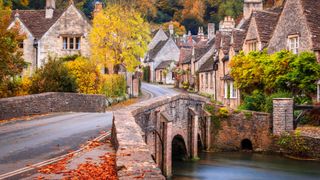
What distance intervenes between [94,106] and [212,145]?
999cm

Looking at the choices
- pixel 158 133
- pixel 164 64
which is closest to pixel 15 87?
pixel 158 133

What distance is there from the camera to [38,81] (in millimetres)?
32812

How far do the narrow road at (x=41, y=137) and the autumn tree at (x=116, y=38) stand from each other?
81.0 feet

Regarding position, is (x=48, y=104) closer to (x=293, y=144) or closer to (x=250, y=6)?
(x=293, y=144)

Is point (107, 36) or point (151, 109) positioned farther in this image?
point (107, 36)

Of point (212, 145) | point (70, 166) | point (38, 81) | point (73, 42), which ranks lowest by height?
point (212, 145)

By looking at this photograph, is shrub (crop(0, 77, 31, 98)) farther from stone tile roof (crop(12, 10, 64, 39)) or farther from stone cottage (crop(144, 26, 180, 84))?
stone cottage (crop(144, 26, 180, 84))

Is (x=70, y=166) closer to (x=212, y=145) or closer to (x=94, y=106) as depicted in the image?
(x=94, y=106)

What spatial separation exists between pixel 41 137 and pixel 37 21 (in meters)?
41.3

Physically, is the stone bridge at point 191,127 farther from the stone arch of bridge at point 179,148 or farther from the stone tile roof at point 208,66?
the stone tile roof at point 208,66

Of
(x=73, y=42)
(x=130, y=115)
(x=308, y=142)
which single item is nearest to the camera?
(x=130, y=115)

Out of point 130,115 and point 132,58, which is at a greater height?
point 132,58

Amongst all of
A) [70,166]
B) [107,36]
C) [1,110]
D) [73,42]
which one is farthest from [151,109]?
[73,42]

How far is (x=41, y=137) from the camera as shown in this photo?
18.4 meters
